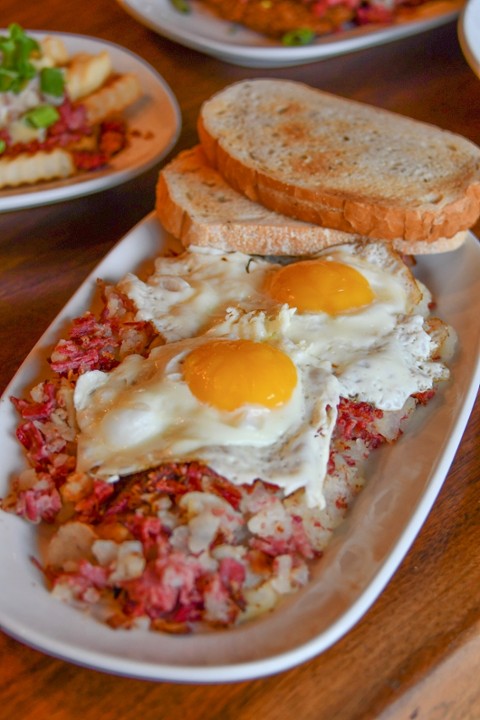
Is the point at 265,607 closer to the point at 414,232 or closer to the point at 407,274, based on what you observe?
the point at 407,274

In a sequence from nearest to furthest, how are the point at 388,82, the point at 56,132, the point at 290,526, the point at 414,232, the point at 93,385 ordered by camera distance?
the point at 290,526
the point at 93,385
the point at 414,232
the point at 56,132
the point at 388,82

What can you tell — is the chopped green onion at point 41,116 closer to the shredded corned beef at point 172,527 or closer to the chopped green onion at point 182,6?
the chopped green onion at point 182,6

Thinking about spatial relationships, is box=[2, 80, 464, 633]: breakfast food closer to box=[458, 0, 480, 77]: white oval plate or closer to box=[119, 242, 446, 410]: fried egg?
box=[119, 242, 446, 410]: fried egg

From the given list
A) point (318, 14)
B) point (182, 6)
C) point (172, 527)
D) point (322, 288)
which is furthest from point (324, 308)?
point (182, 6)

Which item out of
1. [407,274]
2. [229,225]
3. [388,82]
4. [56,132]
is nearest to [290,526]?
[407,274]

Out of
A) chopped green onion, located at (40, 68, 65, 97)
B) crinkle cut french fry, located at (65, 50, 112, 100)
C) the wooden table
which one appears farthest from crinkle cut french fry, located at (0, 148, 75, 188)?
crinkle cut french fry, located at (65, 50, 112, 100)

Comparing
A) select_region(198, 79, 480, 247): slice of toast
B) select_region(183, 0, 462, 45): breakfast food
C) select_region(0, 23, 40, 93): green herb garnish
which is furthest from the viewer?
select_region(183, 0, 462, 45): breakfast food
